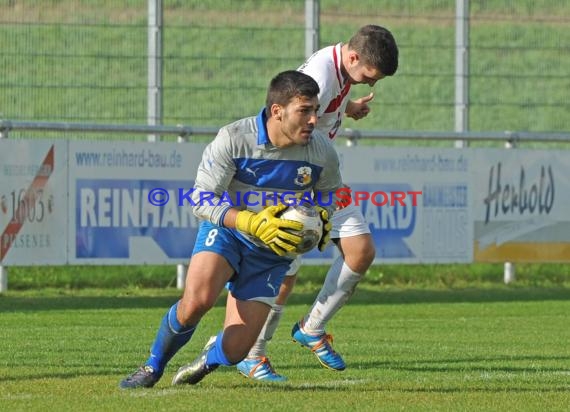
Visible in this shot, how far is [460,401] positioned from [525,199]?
31.9 feet

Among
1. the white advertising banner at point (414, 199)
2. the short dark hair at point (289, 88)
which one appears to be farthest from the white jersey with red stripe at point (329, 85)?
the white advertising banner at point (414, 199)

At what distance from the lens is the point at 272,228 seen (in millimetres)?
7457

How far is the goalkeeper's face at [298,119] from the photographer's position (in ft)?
25.2

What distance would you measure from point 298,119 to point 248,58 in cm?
1011

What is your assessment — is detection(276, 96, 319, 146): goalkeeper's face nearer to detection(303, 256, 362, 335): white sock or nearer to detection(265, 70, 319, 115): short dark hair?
detection(265, 70, 319, 115): short dark hair

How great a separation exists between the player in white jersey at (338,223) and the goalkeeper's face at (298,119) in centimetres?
144

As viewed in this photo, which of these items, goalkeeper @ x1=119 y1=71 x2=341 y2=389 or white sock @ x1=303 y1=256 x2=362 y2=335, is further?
white sock @ x1=303 y1=256 x2=362 y2=335

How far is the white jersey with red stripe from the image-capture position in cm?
918

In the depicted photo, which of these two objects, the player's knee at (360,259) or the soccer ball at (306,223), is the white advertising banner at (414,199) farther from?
the soccer ball at (306,223)

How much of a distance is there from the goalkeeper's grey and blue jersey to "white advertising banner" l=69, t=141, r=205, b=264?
7448mm

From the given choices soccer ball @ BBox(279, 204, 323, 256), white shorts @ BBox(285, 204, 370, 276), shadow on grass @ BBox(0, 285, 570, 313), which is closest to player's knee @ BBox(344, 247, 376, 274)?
white shorts @ BBox(285, 204, 370, 276)

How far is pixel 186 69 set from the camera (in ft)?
57.4

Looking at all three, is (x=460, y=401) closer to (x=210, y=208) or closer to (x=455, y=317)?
(x=210, y=208)

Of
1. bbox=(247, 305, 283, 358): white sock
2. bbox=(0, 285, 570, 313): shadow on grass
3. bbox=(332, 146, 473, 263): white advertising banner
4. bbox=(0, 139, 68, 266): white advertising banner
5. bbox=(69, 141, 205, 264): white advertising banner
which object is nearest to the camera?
bbox=(247, 305, 283, 358): white sock
